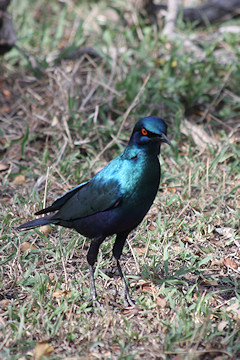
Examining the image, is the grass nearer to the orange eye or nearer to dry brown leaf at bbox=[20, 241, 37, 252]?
dry brown leaf at bbox=[20, 241, 37, 252]

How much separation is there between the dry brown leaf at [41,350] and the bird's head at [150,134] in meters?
1.32

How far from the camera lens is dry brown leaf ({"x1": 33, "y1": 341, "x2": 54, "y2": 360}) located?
2.84 meters

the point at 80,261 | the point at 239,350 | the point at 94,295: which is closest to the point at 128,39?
the point at 80,261

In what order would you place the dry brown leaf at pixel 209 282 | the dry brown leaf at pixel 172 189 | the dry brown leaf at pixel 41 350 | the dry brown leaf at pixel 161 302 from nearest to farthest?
the dry brown leaf at pixel 41 350
the dry brown leaf at pixel 161 302
the dry brown leaf at pixel 209 282
the dry brown leaf at pixel 172 189

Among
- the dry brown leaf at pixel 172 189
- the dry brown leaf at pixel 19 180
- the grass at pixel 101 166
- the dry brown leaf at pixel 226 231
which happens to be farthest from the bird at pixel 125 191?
the dry brown leaf at pixel 19 180

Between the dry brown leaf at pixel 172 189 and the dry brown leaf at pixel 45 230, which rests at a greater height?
the dry brown leaf at pixel 45 230

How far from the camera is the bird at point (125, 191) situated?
123 inches

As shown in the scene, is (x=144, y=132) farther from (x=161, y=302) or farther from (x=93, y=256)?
(x=161, y=302)

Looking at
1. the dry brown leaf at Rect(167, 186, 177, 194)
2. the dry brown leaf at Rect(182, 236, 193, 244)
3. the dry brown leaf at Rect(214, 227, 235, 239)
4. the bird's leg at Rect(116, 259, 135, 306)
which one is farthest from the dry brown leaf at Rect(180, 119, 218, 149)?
the bird's leg at Rect(116, 259, 135, 306)

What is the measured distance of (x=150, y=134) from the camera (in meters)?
3.12

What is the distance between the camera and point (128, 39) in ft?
22.3

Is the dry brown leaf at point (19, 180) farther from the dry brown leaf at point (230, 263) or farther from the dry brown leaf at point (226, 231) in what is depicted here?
the dry brown leaf at point (230, 263)

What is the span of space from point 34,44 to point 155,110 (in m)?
2.36

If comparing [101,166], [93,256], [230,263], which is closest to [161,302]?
[93,256]
